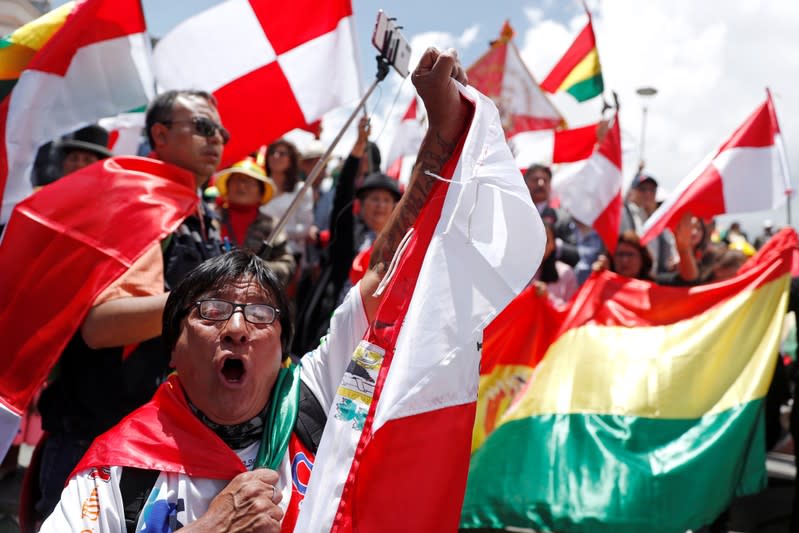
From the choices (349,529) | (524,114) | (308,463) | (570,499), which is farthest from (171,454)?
(524,114)

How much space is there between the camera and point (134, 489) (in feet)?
5.04

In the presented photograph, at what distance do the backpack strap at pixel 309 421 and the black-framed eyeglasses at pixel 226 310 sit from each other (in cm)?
20

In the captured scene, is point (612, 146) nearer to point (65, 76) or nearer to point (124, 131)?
point (124, 131)

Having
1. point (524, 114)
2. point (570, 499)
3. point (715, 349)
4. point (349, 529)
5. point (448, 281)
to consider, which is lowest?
point (570, 499)

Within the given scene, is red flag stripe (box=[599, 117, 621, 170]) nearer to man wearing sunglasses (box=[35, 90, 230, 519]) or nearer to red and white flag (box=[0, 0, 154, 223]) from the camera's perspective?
red and white flag (box=[0, 0, 154, 223])

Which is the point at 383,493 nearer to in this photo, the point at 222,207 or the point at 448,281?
the point at 448,281

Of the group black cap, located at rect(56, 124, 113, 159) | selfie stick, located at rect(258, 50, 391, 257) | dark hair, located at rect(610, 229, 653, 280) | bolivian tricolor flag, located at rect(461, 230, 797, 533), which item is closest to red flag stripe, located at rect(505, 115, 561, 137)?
dark hair, located at rect(610, 229, 653, 280)

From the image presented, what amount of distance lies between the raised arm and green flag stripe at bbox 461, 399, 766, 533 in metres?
2.32

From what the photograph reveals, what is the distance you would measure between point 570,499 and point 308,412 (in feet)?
7.66

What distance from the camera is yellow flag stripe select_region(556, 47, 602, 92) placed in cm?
597

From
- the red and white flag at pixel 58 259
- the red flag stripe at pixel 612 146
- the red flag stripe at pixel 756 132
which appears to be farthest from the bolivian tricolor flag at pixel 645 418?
the red and white flag at pixel 58 259

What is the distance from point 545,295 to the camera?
4.64 metres

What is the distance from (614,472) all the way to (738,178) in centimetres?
204

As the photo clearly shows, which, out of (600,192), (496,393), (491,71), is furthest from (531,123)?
(496,393)
